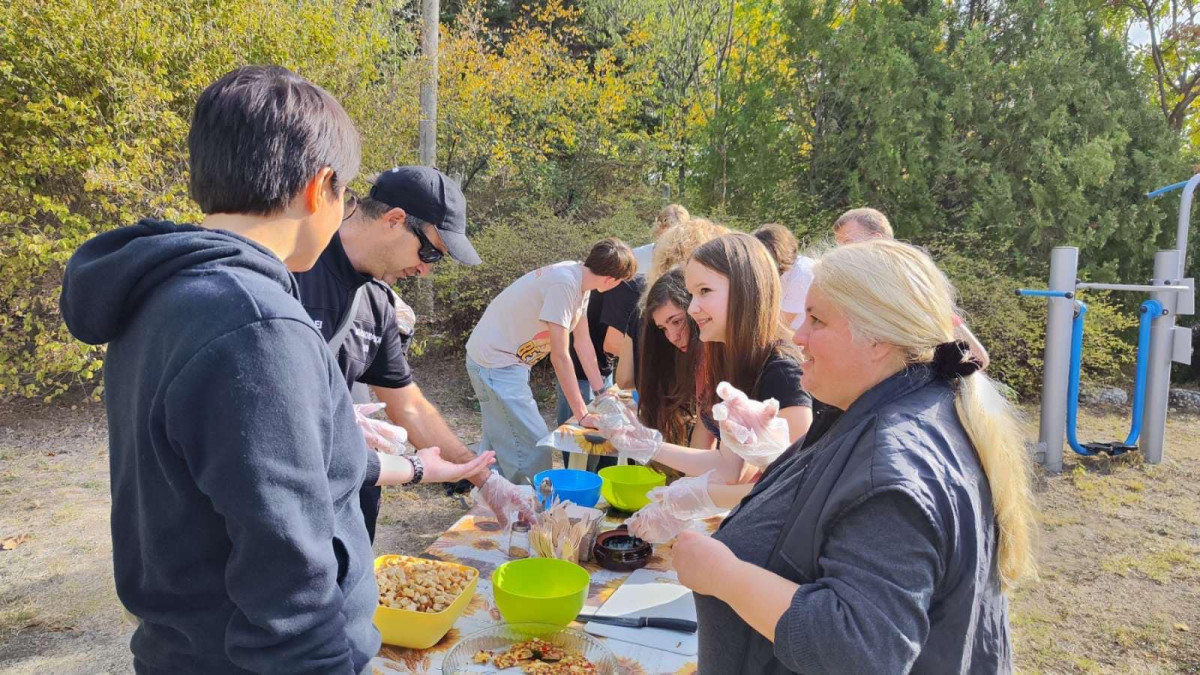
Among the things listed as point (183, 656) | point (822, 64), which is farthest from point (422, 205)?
point (822, 64)

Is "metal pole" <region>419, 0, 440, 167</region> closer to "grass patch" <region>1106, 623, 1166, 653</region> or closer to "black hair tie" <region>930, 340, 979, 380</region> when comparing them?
"grass patch" <region>1106, 623, 1166, 653</region>

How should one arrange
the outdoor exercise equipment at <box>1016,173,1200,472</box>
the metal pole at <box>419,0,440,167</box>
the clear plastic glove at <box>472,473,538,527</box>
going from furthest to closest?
1. the metal pole at <box>419,0,440,167</box>
2. the outdoor exercise equipment at <box>1016,173,1200,472</box>
3. the clear plastic glove at <box>472,473,538,527</box>

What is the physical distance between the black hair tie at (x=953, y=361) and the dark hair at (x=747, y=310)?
1147mm

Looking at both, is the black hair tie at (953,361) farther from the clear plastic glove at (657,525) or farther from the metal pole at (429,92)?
the metal pole at (429,92)

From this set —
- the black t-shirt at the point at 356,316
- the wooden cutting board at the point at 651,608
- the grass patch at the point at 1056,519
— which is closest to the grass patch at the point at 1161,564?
the grass patch at the point at 1056,519

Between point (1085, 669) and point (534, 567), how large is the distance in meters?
2.79

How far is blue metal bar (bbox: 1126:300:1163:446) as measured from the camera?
557cm

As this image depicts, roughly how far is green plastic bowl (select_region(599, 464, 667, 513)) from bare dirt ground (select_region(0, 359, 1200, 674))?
1987mm

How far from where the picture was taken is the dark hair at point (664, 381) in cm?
301

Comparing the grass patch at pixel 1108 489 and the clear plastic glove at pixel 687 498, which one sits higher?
the clear plastic glove at pixel 687 498

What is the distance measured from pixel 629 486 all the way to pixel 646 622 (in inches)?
29.6

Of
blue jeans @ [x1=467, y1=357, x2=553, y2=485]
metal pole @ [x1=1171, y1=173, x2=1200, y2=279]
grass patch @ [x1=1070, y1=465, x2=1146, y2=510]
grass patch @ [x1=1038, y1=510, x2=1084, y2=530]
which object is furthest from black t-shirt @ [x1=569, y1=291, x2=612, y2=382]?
metal pole @ [x1=1171, y1=173, x2=1200, y2=279]

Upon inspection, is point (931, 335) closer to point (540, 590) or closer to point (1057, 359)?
point (540, 590)

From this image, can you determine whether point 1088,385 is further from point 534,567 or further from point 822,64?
point 534,567
